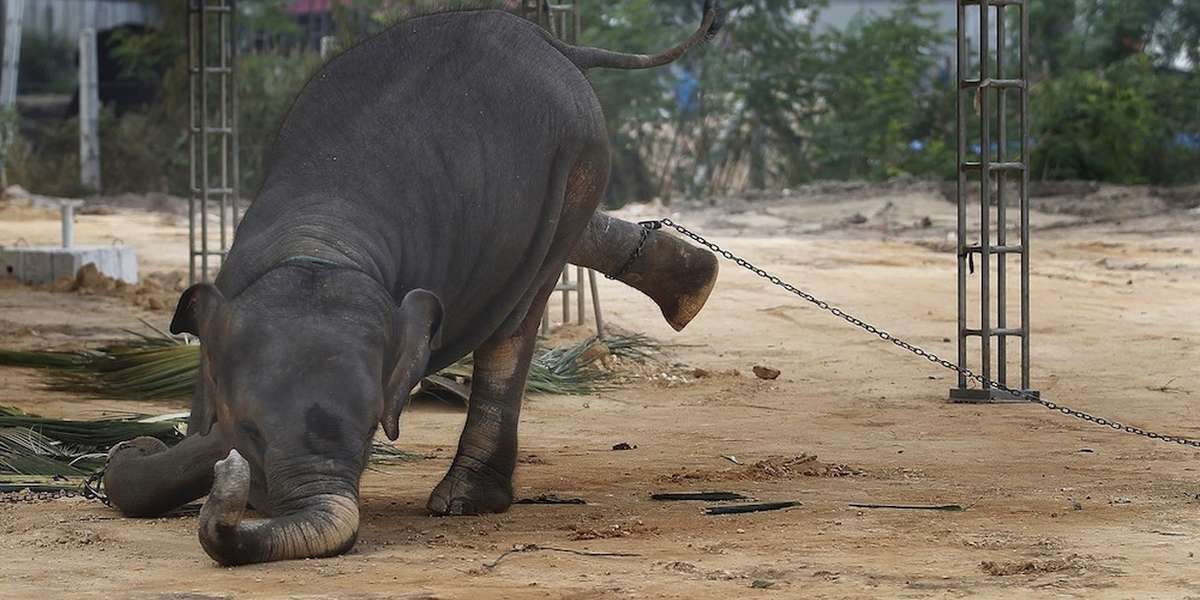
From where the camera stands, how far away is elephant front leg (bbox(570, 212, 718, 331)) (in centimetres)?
786

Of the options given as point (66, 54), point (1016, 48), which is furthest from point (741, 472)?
point (66, 54)

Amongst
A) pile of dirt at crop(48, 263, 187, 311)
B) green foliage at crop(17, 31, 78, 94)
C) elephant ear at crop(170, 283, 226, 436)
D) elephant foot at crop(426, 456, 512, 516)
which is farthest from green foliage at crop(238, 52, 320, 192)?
elephant ear at crop(170, 283, 226, 436)

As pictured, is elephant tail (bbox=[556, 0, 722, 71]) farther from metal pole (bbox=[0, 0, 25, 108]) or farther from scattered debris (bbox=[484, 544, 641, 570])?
metal pole (bbox=[0, 0, 25, 108])

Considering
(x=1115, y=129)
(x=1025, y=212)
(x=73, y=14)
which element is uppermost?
(x=73, y=14)

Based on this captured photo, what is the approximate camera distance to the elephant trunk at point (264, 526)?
194 inches

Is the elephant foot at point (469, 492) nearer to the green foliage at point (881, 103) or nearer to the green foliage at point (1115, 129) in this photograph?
the green foliage at point (1115, 129)

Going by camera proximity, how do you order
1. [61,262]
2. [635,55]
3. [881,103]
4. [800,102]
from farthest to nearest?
[800,102] < [881,103] < [61,262] < [635,55]

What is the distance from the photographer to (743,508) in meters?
6.57

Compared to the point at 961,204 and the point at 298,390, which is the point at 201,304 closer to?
the point at 298,390

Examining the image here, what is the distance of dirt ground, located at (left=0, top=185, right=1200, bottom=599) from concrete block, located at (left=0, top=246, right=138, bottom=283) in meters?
0.38

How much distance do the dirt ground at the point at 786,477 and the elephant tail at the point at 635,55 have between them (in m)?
1.50

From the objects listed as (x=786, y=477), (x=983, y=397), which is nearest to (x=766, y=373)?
(x=983, y=397)

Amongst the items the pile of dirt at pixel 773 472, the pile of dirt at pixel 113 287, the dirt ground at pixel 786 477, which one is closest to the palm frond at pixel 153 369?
the dirt ground at pixel 786 477

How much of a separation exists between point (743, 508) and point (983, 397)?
418 centimetres
